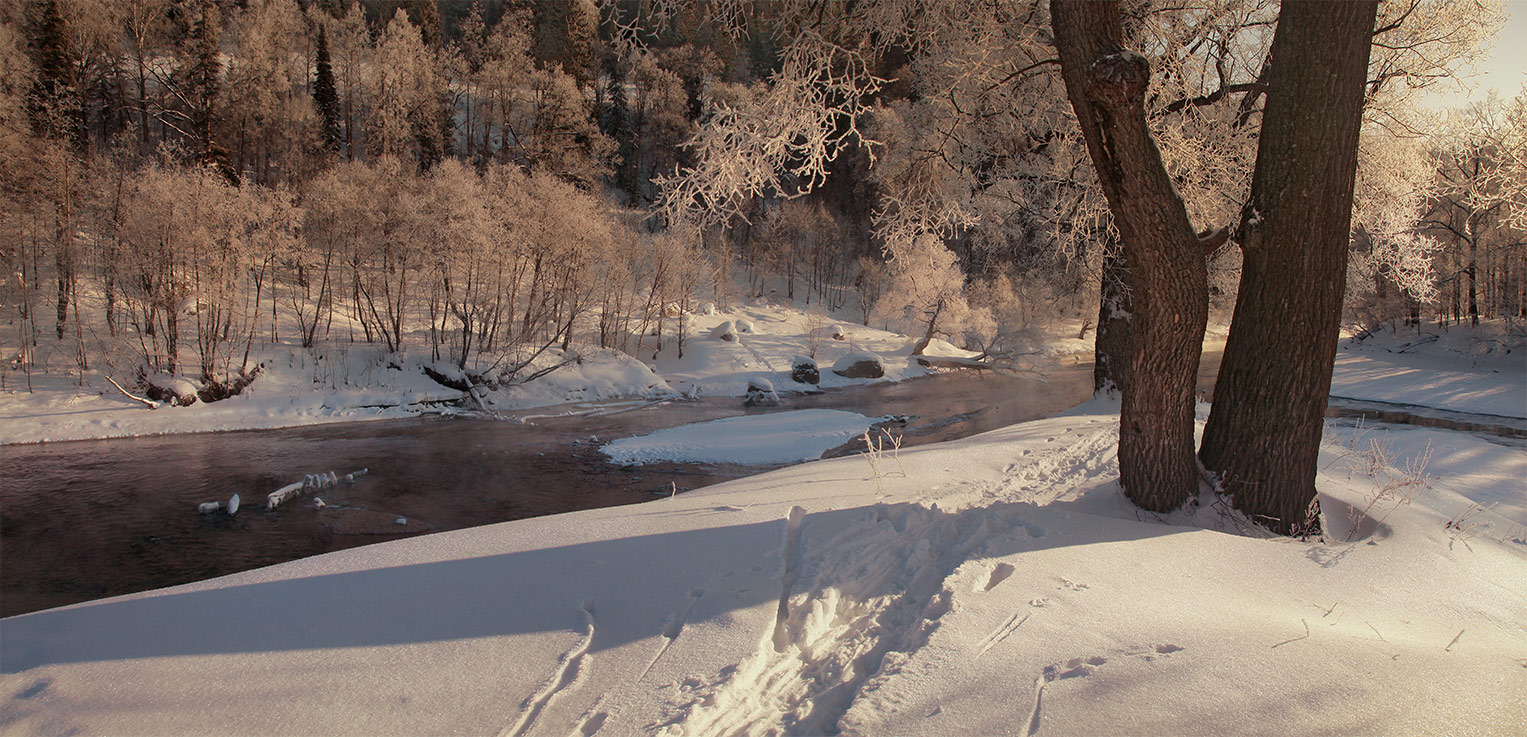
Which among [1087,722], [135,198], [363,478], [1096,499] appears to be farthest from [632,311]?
[1087,722]

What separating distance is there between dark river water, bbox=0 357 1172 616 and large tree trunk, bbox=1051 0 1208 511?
5275mm

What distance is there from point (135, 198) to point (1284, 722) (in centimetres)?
2521

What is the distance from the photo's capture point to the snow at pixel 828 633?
7.73 feet

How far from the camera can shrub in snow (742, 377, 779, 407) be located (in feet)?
74.9

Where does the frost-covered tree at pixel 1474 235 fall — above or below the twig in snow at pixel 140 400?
above

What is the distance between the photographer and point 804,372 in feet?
87.9

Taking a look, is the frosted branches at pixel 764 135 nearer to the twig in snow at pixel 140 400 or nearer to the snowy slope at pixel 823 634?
the snowy slope at pixel 823 634

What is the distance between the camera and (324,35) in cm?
4188

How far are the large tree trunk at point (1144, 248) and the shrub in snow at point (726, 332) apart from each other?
83.7ft

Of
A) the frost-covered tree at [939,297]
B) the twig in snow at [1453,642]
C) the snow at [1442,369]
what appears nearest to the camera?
the twig in snow at [1453,642]

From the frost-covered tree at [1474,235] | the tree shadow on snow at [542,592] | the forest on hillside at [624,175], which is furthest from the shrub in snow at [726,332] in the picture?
the tree shadow on snow at [542,592]

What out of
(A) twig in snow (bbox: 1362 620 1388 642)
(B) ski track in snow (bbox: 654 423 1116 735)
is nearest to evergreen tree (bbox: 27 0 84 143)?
(B) ski track in snow (bbox: 654 423 1116 735)

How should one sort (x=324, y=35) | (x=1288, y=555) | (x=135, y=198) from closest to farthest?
(x=1288, y=555), (x=135, y=198), (x=324, y=35)

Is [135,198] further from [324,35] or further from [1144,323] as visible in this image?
[324,35]
